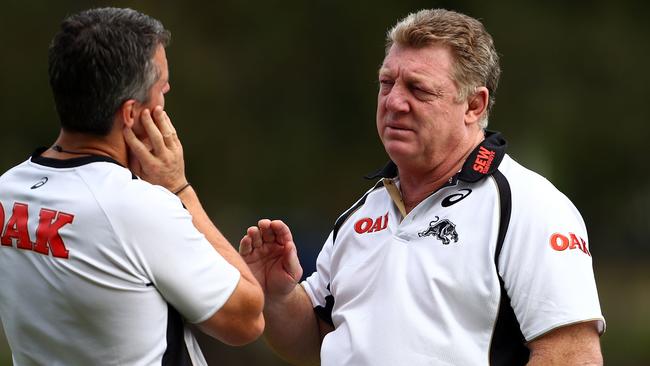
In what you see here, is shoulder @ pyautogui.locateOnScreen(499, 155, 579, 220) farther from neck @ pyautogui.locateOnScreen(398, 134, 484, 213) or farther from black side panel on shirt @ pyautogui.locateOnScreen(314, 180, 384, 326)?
black side panel on shirt @ pyautogui.locateOnScreen(314, 180, 384, 326)

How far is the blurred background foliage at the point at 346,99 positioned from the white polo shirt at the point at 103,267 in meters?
14.0

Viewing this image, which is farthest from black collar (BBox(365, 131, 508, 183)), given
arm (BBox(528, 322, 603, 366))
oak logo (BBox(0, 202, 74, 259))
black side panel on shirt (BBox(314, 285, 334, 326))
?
oak logo (BBox(0, 202, 74, 259))

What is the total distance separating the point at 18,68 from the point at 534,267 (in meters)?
14.7

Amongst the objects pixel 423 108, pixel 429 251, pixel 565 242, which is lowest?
pixel 429 251

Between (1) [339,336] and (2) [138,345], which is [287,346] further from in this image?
(2) [138,345]

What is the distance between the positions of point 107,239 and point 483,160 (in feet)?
5.45

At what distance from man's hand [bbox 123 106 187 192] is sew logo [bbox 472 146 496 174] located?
1.27m

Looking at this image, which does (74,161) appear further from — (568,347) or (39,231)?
(568,347)

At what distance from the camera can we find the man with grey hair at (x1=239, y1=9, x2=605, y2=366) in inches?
167

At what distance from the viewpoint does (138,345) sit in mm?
3746

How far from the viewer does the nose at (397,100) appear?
4.66 meters

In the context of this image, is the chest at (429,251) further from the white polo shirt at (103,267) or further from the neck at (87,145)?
the neck at (87,145)

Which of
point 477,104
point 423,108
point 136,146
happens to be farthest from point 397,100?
point 136,146

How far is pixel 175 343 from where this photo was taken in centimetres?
387
